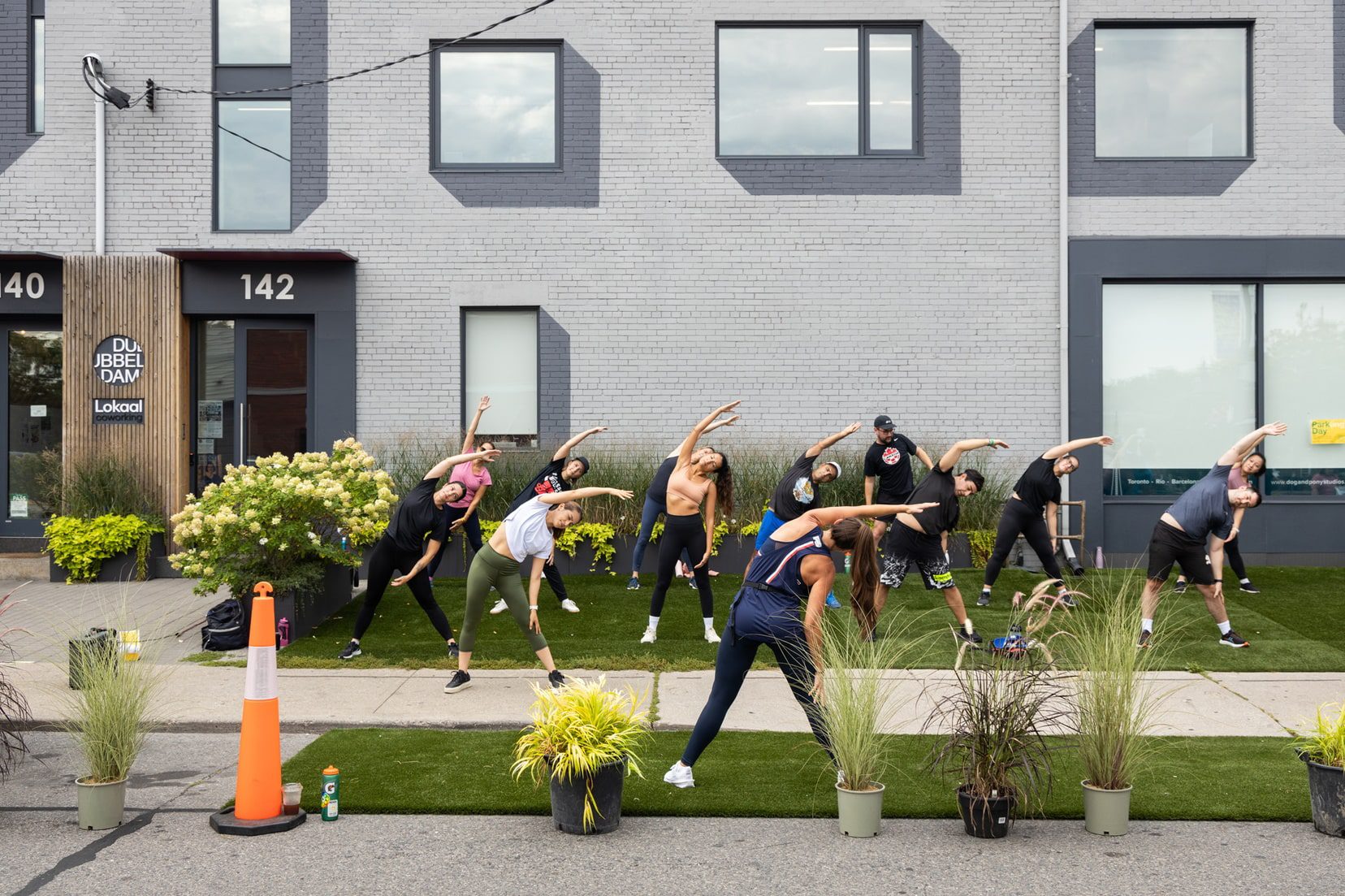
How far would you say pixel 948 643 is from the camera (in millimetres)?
11141

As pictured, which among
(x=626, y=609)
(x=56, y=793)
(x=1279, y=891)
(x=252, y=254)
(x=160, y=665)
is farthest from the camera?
(x=252, y=254)

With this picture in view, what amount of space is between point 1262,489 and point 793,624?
11971 millimetres

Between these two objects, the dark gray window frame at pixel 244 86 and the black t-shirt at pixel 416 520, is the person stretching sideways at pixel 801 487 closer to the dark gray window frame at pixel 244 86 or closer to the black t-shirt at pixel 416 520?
the black t-shirt at pixel 416 520

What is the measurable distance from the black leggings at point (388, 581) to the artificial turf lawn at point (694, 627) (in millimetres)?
314

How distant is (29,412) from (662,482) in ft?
31.6

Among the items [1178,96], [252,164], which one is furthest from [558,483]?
[1178,96]

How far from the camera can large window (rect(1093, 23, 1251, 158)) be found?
16031 millimetres

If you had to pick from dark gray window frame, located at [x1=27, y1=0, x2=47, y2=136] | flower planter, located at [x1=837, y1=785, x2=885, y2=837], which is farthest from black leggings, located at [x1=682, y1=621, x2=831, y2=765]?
dark gray window frame, located at [x1=27, y1=0, x2=47, y2=136]

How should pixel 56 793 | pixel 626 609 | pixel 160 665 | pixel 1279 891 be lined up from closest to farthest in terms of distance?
pixel 1279 891, pixel 56 793, pixel 160 665, pixel 626 609

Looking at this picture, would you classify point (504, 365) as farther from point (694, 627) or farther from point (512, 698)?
point (512, 698)

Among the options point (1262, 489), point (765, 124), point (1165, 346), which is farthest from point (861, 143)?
point (1262, 489)

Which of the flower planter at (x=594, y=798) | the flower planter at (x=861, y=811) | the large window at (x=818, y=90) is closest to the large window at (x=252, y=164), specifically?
the large window at (x=818, y=90)

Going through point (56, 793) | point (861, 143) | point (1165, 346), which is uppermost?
point (861, 143)

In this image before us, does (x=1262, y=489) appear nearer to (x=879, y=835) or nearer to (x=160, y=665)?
(x=879, y=835)
